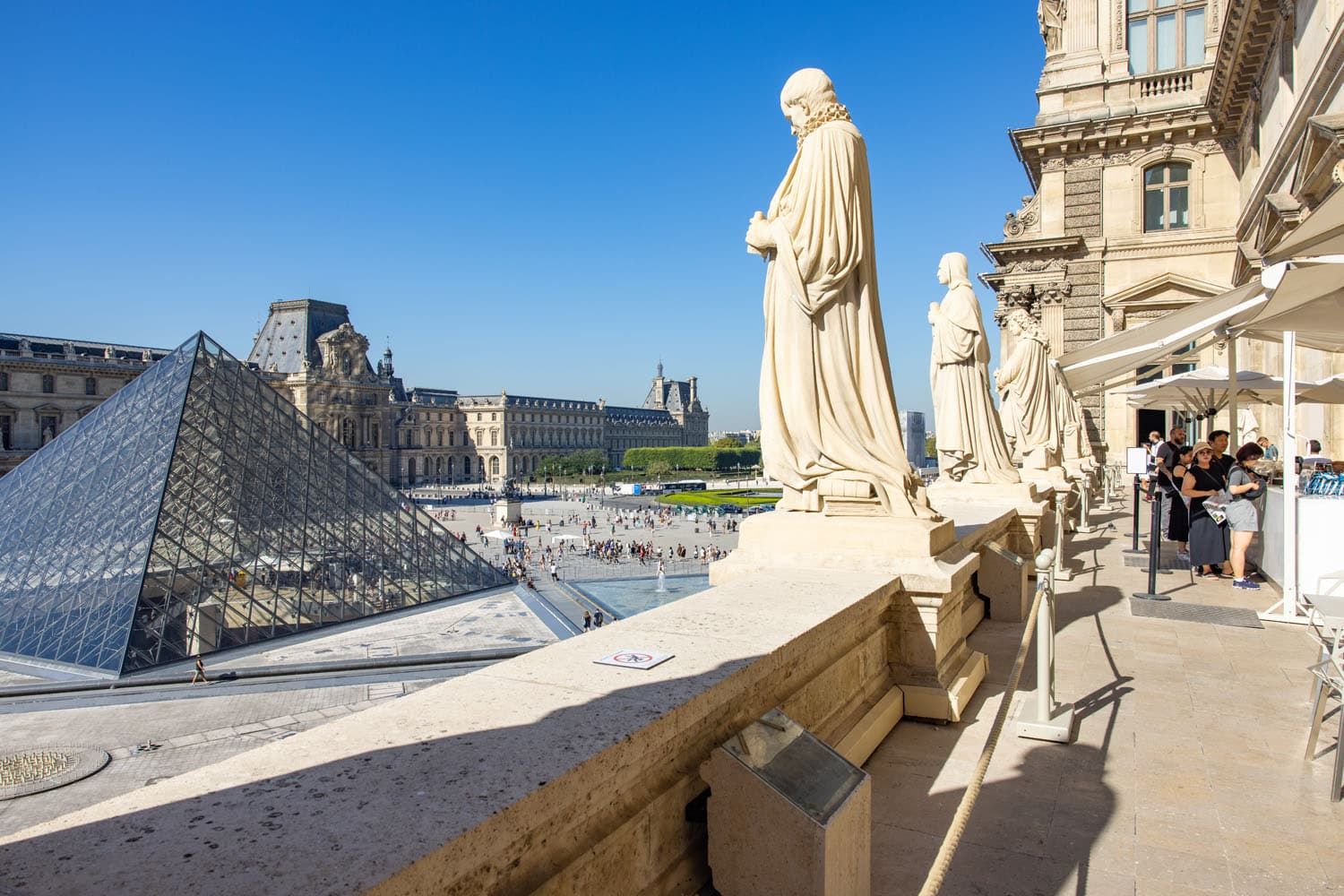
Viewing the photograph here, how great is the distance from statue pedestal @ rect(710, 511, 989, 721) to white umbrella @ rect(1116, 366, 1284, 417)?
6.68m

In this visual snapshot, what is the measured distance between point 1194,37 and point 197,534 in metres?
25.8

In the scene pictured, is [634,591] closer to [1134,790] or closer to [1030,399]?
[1030,399]

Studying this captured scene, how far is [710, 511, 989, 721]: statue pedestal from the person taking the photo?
3.31m

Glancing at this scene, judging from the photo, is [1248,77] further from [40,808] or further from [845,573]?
[40,808]

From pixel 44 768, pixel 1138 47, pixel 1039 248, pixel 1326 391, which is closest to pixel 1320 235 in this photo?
pixel 1326 391

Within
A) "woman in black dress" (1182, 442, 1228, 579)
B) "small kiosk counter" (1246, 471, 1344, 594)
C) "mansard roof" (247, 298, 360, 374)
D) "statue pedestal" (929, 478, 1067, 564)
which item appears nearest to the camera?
"small kiosk counter" (1246, 471, 1344, 594)

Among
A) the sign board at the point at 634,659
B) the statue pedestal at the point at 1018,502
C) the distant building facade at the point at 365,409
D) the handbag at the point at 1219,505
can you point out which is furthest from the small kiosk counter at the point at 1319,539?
the distant building facade at the point at 365,409

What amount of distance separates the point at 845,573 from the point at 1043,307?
60.5 feet

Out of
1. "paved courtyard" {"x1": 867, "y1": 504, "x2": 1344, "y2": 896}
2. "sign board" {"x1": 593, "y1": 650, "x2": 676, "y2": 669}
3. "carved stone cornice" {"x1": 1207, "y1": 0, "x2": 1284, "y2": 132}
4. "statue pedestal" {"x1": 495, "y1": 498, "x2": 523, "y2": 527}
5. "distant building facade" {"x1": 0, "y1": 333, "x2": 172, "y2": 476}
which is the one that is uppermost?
"carved stone cornice" {"x1": 1207, "y1": 0, "x2": 1284, "y2": 132}

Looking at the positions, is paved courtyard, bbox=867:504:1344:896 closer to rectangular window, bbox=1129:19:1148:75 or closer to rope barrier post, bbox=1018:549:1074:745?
rope barrier post, bbox=1018:549:1074:745

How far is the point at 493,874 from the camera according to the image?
1319mm

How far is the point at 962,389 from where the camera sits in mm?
6723

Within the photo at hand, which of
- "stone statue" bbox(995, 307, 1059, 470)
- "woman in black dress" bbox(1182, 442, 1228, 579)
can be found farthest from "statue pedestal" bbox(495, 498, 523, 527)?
"woman in black dress" bbox(1182, 442, 1228, 579)

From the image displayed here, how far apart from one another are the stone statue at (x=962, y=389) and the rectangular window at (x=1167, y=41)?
16629mm
